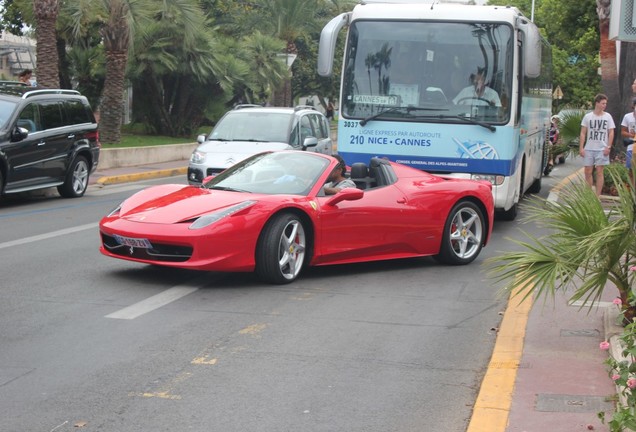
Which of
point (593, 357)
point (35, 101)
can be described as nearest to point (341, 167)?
point (593, 357)

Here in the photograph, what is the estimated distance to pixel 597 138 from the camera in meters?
17.3

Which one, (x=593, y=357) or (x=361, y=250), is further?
(x=361, y=250)

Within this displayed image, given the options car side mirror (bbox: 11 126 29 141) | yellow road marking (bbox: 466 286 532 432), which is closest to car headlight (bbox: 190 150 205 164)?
car side mirror (bbox: 11 126 29 141)

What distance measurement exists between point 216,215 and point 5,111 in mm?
8528

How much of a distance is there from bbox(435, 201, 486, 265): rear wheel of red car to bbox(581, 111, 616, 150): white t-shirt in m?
6.49

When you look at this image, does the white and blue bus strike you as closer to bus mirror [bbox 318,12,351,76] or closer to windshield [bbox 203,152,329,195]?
bus mirror [bbox 318,12,351,76]

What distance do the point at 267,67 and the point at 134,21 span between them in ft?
44.6

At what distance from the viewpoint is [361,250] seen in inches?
416

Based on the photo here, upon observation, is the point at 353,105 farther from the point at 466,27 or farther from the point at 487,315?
the point at 487,315

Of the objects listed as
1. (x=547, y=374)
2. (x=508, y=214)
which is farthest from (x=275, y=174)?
(x=508, y=214)

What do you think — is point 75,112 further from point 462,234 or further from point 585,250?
point 585,250

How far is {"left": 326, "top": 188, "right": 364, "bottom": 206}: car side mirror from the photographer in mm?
10172

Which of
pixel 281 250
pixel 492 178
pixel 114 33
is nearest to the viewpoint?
pixel 281 250

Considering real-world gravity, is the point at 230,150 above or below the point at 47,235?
above
